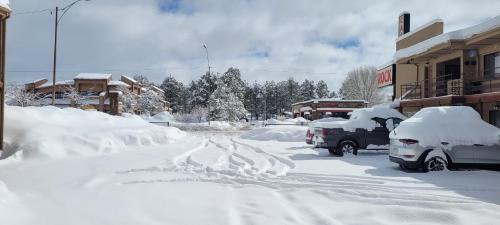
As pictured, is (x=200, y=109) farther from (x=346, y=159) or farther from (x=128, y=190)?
(x=128, y=190)

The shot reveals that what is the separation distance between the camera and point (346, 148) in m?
17.5

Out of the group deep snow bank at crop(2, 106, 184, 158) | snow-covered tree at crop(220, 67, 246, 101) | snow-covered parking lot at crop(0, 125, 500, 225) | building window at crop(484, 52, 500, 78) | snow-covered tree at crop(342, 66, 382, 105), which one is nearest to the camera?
snow-covered parking lot at crop(0, 125, 500, 225)

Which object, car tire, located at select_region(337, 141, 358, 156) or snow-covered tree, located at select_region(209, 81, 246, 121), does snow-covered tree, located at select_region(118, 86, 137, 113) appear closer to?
snow-covered tree, located at select_region(209, 81, 246, 121)

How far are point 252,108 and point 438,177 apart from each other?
326ft

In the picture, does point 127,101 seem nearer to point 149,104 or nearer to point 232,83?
point 149,104

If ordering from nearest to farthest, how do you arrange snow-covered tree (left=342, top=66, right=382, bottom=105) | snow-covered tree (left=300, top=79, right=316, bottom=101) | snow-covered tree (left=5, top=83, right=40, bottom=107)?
snow-covered tree (left=5, top=83, right=40, bottom=107) → snow-covered tree (left=342, top=66, right=382, bottom=105) → snow-covered tree (left=300, top=79, right=316, bottom=101)

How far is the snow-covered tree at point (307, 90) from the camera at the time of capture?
116 m

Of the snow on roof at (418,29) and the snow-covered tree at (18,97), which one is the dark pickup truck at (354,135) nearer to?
the snow on roof at (418,29)

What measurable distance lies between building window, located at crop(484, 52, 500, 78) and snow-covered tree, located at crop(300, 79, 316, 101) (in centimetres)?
9241

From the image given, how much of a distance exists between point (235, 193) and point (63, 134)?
9676 millimetres

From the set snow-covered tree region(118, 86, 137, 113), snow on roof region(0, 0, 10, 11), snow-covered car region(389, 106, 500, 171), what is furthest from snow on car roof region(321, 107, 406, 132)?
snow-covered tree region(118, 86, 137, 113)

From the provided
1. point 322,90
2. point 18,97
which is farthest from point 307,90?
point 18,97

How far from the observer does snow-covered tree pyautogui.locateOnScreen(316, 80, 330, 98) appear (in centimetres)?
11832

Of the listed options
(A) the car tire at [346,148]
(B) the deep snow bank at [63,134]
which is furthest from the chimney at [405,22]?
(B) the deep snow bank at [63,134]
